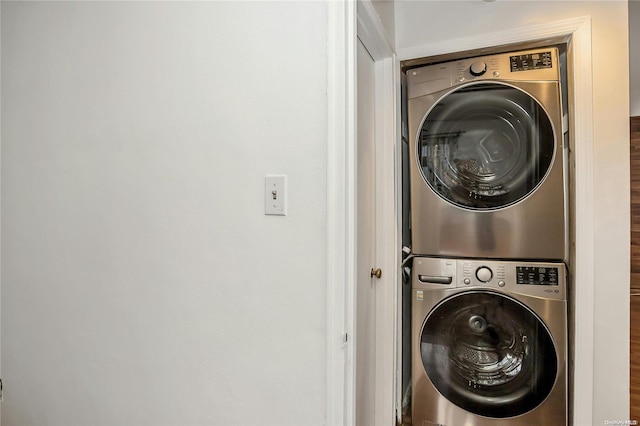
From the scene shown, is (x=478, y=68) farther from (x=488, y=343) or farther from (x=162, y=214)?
(x=162, y=214)

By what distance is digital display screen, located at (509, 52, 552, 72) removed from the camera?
5.39 ft

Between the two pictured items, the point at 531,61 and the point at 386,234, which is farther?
the point at 386,234

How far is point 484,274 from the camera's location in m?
1.73

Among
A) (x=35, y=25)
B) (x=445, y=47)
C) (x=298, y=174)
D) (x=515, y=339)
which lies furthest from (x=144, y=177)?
(x=515, y=339)

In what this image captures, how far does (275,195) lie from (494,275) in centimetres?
123

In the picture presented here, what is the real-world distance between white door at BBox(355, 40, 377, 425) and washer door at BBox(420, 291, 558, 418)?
12.7 inches

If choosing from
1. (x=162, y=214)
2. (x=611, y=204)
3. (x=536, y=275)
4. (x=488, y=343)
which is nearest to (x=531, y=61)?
(x=611, y=204)

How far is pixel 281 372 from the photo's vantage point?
1076mm

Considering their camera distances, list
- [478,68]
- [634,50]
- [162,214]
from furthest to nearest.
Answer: [634,50]
[478,68]
[162,214]

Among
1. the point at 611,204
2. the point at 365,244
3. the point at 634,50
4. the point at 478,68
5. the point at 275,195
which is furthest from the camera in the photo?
the point at 634,50

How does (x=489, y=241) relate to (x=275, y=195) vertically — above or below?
Result: below

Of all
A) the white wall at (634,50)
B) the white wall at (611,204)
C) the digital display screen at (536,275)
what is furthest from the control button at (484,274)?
the white wall at (634,50)

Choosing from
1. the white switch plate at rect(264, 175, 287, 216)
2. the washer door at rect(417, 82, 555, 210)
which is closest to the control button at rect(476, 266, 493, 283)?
the washer door at rect(417, 82, 555, 210)

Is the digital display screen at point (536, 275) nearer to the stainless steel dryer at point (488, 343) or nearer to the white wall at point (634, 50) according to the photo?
the stainless steel dryer at point (488, 343)
